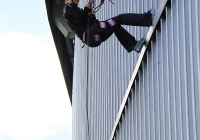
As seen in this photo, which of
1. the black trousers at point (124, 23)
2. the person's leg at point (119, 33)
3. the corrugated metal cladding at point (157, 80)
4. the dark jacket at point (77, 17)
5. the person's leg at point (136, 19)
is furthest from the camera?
the dark jacket at point (77, 17)

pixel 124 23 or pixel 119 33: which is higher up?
pixel 124 23

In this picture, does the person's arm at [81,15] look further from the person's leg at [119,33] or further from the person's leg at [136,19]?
the person's leg at [136,19]

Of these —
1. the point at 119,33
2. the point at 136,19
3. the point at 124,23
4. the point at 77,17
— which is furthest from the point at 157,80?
the point at 77,17

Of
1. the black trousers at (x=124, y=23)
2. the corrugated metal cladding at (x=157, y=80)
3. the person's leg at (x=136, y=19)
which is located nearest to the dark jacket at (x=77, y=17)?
the black trousers at (x=124, y=23)

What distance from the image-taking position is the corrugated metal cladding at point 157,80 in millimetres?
6727

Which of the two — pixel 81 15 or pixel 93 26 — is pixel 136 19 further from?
pixel 81 15

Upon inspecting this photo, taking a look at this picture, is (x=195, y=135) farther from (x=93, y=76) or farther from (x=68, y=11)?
(x=93, y=76)

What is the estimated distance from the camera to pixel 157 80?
8.07 meters

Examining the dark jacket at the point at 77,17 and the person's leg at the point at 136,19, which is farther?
the dark jacket at the point at 77,17

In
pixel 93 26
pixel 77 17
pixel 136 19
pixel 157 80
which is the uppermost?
pixel 136 19

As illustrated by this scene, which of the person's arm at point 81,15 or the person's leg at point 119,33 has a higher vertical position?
the person's arm at point 81,15

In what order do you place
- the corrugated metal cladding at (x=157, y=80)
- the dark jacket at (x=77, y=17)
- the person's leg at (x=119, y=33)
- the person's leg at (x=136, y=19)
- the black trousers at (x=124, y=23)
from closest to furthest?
the corrugated metal cladding at (x=157, y=80) < the person's leg at (x=136, y=19) < the black trousers at (x=124, y=23) < the person's leg at (x=119, y=33) < the dark jacket at (x=77, y=17)

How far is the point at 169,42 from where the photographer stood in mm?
7590

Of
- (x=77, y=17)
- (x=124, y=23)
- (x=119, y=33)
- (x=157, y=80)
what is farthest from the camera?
(x=77, y=17)
